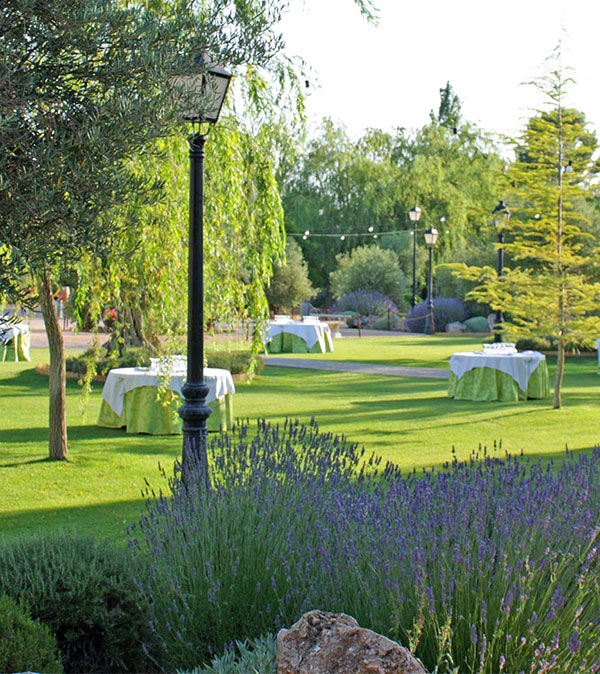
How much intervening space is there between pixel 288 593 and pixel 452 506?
0.77 meters

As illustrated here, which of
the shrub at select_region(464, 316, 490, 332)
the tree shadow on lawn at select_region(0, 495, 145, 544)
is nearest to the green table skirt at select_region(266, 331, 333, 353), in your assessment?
the shrub at select_region(464, 316, 490, 332)

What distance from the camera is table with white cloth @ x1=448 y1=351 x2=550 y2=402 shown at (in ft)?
47.7

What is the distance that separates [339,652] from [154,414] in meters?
8.42

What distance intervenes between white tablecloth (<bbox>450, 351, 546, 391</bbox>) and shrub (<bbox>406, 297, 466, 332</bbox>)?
22379mm

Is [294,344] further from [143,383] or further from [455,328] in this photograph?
Result: [143,383]

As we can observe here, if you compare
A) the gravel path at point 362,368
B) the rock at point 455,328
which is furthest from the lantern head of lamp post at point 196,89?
the rock at point 455,328

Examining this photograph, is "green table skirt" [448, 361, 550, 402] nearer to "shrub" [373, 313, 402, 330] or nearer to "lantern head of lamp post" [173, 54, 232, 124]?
"lantern head of lamp post" [173, 54, 232, 124]

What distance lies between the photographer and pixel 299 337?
24922 mm

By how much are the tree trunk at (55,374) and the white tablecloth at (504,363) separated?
7731 millimetres

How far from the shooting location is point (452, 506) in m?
3.49

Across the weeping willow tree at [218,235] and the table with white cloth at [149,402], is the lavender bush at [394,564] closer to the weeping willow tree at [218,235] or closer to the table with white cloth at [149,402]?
the weeping willow tree at [218,235]

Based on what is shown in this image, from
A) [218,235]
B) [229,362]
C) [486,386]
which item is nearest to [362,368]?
[229,362]

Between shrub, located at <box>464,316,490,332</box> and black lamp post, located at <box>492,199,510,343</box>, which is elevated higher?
black lamp post, located at <box>492,199,510,343</box>

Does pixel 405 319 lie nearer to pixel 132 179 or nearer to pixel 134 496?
pixel 134 496
